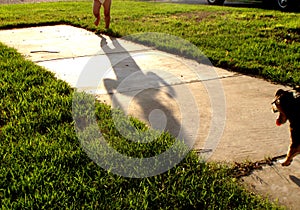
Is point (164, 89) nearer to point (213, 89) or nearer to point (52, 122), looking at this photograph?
point (213, 89)

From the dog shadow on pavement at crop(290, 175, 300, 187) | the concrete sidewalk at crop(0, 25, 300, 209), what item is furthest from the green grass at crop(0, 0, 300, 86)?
the dog shadow on pavement at crop(290, 175, 300, 187)

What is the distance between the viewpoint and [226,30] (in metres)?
6.89

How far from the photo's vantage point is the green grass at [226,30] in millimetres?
4582

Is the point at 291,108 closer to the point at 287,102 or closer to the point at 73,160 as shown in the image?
the point at 287,102

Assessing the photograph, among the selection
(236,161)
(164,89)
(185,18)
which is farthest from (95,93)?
(185,18)

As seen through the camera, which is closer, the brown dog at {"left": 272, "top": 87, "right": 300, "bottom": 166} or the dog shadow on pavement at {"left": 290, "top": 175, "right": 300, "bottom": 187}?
the brown dog at {"left": 272, "top": 87, "right": 300, "bottom": 166}

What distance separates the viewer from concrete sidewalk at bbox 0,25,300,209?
8.29 ft

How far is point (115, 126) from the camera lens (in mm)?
2904

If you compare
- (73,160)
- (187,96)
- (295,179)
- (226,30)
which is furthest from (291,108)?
(226,30)

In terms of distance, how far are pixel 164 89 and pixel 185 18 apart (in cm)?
505

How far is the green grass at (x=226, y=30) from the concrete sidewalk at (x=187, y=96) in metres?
0.40

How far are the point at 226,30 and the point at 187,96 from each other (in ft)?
12.3

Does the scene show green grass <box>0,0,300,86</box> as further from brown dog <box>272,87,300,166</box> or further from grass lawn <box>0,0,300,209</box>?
brown dog <box>272,87,300,166</box>

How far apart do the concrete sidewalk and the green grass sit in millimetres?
402
